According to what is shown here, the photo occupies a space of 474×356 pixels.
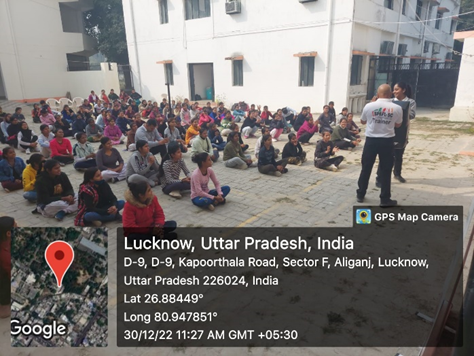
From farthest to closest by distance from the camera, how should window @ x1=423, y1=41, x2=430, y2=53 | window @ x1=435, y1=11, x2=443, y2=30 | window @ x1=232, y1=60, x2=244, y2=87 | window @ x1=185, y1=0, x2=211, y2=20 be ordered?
window @ x1=435, y1=11, x2=443, y2=30
window @ x1=423, y1=41, x2=430, y2=53
window @ x1=185, y1=0, x2=211, y2=20
window @ x1=232, y1=60, x2=244, y2=87

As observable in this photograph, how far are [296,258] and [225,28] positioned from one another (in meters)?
17.1

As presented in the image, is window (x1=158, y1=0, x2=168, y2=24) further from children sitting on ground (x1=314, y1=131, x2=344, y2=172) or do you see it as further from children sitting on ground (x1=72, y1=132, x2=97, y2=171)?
children sitting on ground (x1=314, y1=131, x2=344, y2=172)

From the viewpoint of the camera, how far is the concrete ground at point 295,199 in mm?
2812

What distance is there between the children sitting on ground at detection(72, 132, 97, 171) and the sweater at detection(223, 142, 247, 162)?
121 inches

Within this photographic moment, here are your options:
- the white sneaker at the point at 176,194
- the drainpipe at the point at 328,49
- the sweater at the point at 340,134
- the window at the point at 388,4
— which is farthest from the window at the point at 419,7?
the white sneaker at the point at 176,194

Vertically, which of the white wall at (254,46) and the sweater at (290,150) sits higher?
the white wall at (254,46)

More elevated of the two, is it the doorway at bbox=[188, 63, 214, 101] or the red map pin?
the doorway at bbox=[188, 63, 214, 101]

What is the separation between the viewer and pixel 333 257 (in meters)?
4.08

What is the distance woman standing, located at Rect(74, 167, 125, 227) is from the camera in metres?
4.83

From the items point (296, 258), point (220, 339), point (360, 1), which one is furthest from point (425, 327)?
point (360, 1)

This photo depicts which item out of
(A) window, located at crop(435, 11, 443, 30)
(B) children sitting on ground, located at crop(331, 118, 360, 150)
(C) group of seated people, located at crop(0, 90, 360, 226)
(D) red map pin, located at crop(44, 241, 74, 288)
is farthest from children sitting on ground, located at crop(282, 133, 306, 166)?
(A) window, located at crop(435, 11, 443, 30)

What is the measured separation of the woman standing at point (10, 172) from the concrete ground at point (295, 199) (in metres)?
0.17

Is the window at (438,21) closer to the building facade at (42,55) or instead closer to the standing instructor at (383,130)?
the building facade at (42,55)

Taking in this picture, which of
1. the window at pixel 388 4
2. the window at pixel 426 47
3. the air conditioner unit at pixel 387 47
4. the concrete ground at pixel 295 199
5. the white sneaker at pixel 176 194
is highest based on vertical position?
the window at pixel 388 4
